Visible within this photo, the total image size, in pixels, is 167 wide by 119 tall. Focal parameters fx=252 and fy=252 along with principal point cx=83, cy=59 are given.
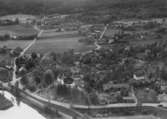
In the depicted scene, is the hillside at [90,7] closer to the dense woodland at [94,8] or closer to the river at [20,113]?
the dense woodland at [94,8]

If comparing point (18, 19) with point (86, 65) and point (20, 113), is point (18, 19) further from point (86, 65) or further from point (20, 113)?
point (20, 113)

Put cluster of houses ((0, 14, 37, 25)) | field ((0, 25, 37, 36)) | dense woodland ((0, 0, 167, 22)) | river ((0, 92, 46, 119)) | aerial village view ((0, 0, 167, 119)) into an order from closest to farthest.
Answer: river ((0, 92, 46, 119)), aerial village view ((0, 0, 167, 119)), field ((0, 25, 37, 36)), dense woodland ((0, 0, 167, 22)), cluster of houses ((0, 14, 37, 25))

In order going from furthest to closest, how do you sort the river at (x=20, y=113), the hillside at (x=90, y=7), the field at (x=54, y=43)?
1. the hillside at (x=90, y=7)
2. the field at (x=54, y=43)
3. the river at (x=20, y=113)

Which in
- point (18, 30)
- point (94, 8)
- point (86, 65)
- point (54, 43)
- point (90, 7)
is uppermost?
point (90, 7)

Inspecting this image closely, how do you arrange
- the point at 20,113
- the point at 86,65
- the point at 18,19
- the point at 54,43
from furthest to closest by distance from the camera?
the point at 18,19, the point at 54,43, the point at 86,65, the point at 20,113

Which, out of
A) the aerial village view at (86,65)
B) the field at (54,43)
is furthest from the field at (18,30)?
the field at (54,43)

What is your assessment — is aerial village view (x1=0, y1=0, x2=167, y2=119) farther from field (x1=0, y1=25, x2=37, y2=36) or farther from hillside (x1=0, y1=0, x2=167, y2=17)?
hillside (x1=0, y1=0, x2=167, y2=17)

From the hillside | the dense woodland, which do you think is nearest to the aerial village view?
the dense woodland

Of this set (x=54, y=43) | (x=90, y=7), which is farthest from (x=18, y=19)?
(x=54, y=43)

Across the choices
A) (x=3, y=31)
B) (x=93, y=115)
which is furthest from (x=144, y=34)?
(x=3, y=31)
